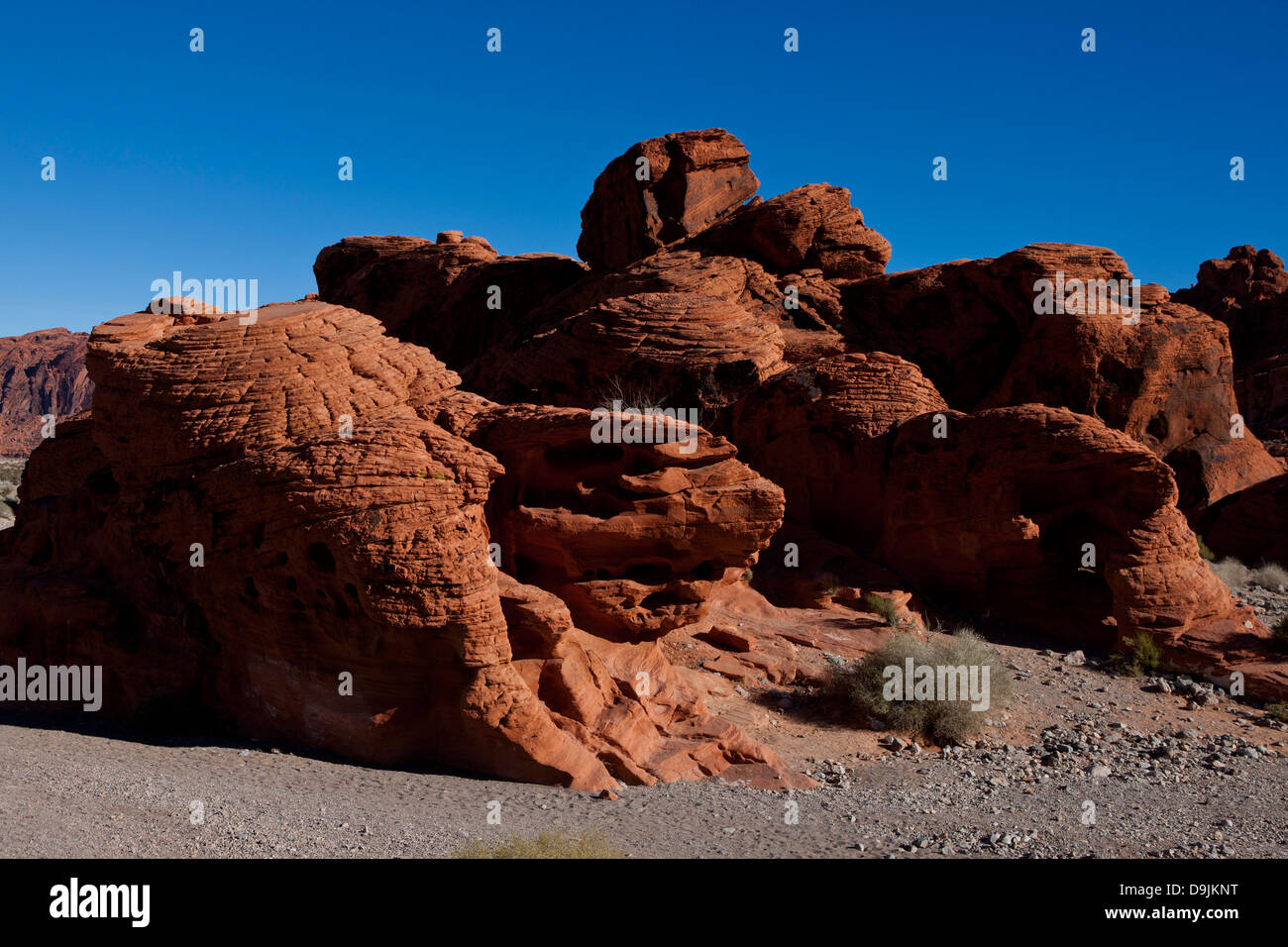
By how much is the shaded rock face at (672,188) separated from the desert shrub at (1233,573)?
53.2ft

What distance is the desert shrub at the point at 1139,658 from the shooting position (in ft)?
47.8

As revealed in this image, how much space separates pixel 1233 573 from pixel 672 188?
1804cm

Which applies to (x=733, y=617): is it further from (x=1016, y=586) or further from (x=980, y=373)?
(x=980, y=373)

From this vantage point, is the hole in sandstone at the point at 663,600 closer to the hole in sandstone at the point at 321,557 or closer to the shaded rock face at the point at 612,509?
the shaded rock face at the point at 612,509

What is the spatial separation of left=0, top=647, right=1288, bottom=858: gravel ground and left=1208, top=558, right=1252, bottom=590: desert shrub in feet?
31.2

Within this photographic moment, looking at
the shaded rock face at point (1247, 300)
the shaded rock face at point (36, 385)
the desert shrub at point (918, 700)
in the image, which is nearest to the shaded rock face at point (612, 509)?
the desert shrub at point (918, 700)

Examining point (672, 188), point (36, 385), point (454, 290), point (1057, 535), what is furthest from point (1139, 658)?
point (36, 385)

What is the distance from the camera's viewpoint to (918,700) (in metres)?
12.0

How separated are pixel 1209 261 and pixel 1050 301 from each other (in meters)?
33.5

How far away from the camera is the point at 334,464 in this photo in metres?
8.75

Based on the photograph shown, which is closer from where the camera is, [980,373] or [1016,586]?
[1016,586]

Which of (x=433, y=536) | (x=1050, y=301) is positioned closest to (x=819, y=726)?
(x=433, y=536)
